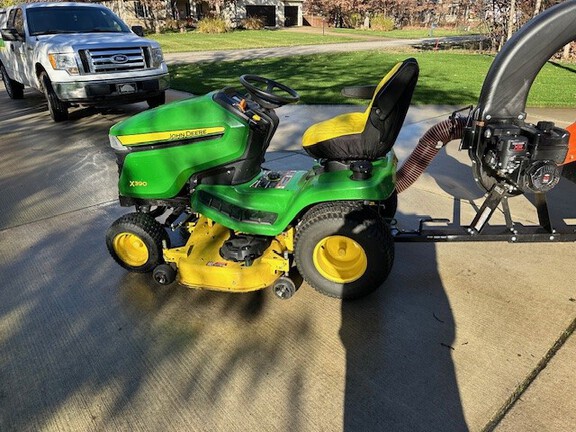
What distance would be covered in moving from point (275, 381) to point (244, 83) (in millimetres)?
1736

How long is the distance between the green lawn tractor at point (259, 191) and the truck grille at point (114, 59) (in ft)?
15.7

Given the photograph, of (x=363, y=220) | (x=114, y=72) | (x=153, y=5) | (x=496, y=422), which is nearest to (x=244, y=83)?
(x=363, y=220)

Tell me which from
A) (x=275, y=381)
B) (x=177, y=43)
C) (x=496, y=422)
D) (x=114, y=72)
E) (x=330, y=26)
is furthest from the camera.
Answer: (x=330, y=26)

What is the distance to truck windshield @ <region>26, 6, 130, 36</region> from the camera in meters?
7.88

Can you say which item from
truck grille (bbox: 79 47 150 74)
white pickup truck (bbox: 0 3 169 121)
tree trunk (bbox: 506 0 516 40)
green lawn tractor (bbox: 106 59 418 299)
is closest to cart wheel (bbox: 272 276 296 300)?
green lawn tractor (bbox: 106 59 418 299)

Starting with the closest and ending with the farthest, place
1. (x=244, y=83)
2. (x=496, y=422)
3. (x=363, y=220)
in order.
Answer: (x=496, y=422)
(x=363, y=220)
(x=244, y=83)

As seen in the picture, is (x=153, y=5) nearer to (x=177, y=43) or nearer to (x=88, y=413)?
(x=177, y=43)

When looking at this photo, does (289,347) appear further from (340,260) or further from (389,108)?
(389,108)

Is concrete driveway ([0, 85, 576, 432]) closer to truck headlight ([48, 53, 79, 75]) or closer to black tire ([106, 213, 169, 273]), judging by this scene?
black tire ([106, 213, 169, 273])

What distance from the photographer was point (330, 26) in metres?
41.0

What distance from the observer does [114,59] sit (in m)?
7.02

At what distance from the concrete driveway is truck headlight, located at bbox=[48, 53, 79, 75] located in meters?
4.10

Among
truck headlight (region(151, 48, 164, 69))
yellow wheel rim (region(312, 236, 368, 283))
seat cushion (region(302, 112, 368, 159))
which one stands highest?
seat cushion (region(302, 112, 368, 159))

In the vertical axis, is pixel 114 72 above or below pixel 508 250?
above
